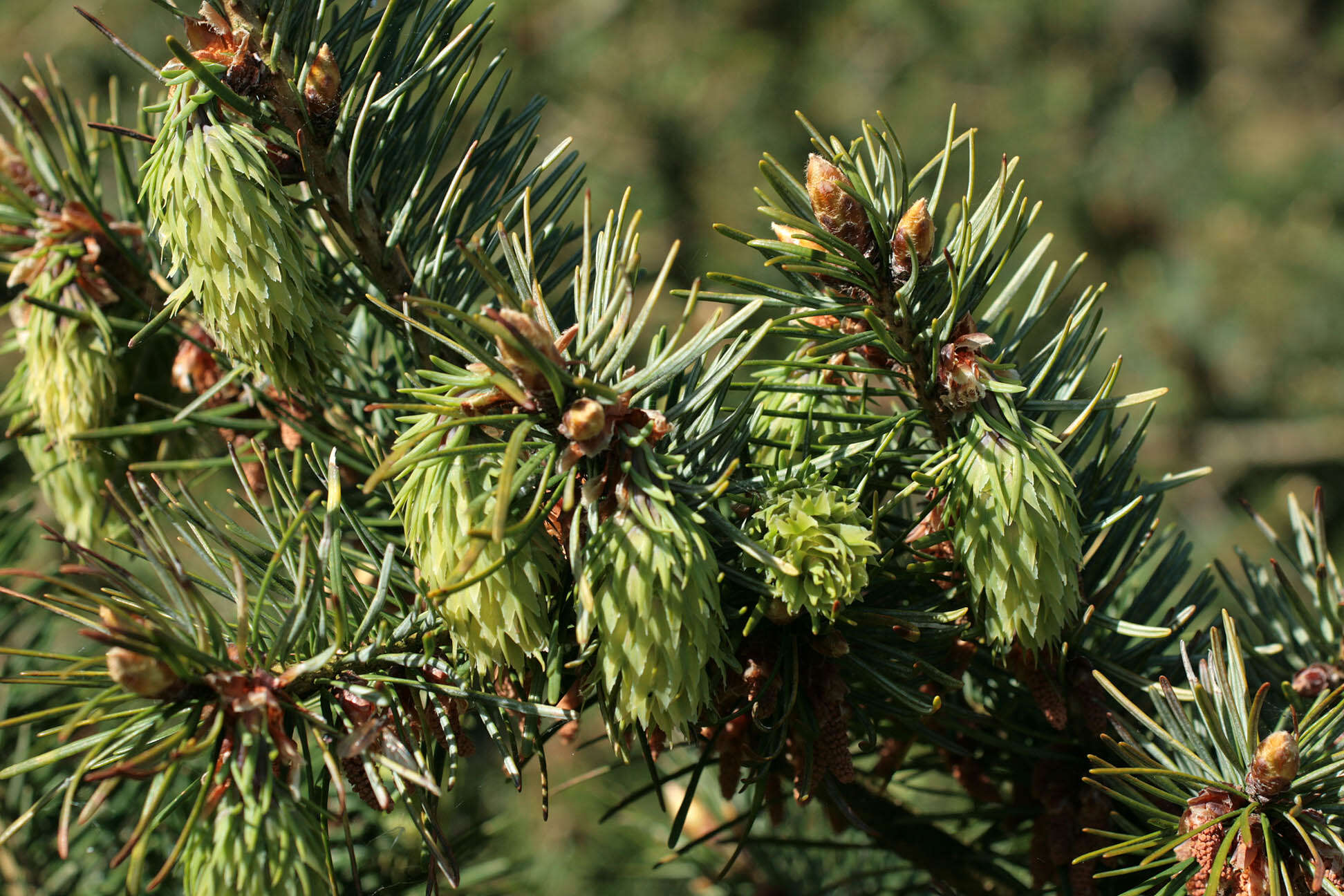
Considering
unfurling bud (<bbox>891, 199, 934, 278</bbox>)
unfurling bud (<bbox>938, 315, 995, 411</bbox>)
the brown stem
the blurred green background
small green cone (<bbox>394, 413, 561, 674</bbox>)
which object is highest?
the blurred green background

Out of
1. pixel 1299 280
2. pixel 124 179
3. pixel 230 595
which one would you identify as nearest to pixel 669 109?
pixel 1299 280

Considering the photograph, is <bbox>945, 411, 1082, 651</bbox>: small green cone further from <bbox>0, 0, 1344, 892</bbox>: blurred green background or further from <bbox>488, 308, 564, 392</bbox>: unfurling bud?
<bbox>0, 0, 1344, 892</bbox>: blurred green background

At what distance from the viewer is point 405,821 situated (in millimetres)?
649

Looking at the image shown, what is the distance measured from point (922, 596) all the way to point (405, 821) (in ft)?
1.31

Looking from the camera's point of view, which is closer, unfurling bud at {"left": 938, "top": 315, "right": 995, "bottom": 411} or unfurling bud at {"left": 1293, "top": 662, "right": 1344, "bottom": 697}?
unfurling bud at {"left": 938, "top": 315, "right": 995, "bottom": 411}

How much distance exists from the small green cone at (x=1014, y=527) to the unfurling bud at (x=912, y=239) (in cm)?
7

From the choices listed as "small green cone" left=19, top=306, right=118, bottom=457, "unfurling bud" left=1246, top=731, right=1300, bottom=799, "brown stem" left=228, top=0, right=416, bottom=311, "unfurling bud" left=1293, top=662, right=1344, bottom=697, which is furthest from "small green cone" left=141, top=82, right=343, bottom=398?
"unfurling bud" left=1293, top=662, right=1344, bottom=697

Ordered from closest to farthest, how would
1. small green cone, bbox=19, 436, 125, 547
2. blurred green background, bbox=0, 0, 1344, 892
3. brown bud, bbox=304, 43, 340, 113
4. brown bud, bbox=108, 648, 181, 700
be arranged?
brown bud, bbox=108, 648, 181, 700
brown bud, bbox=304, 43, 340, 113
small green cone, bbox=19, 436, 125, 547
blurred green background, bbox=0, 0, 1344, 892

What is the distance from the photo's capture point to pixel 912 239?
0.38m

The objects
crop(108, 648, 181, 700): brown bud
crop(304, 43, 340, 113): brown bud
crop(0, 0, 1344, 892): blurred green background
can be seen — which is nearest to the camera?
crop(108, 648, 181, 700): brown bud

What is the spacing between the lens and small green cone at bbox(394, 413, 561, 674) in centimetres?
33

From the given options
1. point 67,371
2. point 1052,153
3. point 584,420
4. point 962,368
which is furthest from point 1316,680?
point 1052,153

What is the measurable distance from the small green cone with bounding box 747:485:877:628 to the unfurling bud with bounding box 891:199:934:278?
0.33 feet

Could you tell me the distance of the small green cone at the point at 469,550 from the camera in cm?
33
